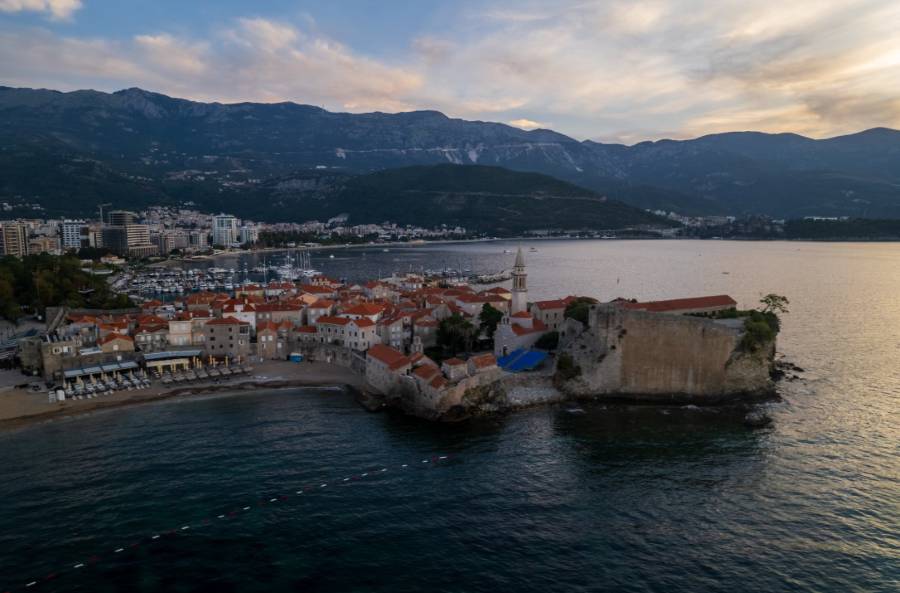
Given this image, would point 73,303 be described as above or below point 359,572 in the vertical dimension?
above

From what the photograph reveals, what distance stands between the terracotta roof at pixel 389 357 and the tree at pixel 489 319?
11.5 metres

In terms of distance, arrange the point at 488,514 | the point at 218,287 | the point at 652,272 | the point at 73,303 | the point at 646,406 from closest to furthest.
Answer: the point at 488,514, the point at 646,406, the point at 73,303, the point at 218,287, the point at 652,272

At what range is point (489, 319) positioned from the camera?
48.3 m

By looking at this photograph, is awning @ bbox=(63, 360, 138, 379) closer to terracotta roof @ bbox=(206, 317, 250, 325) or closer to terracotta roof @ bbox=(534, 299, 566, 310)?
terracotta roof @ bbox=(206, 317, 250, 325)

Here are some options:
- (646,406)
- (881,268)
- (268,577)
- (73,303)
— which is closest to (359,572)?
(268,577)

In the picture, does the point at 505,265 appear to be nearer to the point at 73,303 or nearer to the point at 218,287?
the point at 218,287

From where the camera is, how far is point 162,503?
22.6 meters

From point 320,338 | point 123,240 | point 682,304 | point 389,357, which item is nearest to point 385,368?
point 389,357

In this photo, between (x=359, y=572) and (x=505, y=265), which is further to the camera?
(x=505, y=265)

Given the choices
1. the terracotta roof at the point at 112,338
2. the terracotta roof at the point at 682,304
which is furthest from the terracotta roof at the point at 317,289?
the terracotta roof at the point at 682,304

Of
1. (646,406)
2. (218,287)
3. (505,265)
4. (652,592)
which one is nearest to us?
(652,592)

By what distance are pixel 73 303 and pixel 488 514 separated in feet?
171

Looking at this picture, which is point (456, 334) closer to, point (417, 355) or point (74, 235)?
point (417, 355)

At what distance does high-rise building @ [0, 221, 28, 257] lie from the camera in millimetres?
128375
